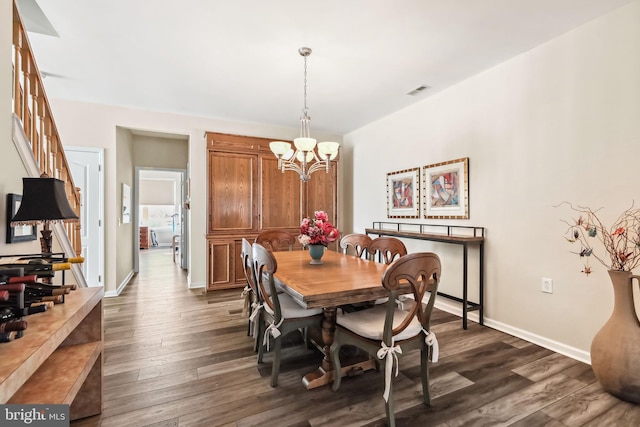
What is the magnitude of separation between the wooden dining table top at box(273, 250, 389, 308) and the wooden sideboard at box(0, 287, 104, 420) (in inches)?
40.9

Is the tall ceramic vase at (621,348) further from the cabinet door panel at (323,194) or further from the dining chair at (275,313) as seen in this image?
the cabinet door panel at (323,194)

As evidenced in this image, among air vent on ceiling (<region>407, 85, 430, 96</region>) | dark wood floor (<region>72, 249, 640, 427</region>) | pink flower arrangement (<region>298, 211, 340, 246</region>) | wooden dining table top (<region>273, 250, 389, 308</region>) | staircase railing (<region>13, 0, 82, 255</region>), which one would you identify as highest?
air vent on ceiling (<region>407, 85, 430, 96</region>)

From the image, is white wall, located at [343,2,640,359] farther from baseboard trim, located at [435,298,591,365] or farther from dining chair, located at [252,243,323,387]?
dining chair, located at [252,243,323,387]

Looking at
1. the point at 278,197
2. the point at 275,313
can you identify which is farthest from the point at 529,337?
the point at 278,197

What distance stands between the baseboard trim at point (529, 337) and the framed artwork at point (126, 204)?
5009 mm

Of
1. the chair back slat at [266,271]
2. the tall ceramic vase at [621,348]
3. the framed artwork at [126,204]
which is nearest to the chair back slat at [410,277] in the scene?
the chair back slat at [266,271]

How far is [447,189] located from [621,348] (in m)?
2.01

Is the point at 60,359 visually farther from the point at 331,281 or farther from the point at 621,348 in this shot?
the point at 621,348

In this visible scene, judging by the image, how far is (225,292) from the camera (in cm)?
427

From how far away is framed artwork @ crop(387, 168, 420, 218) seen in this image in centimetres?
390

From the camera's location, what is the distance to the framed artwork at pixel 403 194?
390cm

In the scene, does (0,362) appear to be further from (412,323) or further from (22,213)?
(412,323)

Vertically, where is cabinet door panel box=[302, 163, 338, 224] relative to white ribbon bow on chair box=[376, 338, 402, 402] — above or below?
above

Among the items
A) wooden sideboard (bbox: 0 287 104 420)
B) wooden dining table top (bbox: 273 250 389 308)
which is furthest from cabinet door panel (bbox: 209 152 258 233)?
wooden sideboard (bbox: 0 287 104 420)
